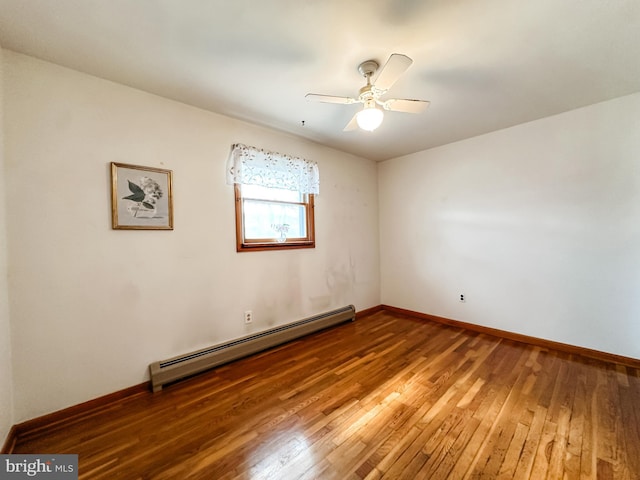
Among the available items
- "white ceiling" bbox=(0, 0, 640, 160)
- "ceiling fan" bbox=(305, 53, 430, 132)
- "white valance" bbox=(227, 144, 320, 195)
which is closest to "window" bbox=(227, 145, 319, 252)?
"white valance" bbox=(227, 144, 320, 195)

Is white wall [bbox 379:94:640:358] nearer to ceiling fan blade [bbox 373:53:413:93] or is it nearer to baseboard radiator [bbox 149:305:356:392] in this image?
baseboard radiator [bbox 149:305:356:392]

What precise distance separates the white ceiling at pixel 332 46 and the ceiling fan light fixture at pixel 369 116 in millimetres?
330

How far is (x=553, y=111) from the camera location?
2.42 m

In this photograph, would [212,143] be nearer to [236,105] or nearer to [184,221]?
[236,105]

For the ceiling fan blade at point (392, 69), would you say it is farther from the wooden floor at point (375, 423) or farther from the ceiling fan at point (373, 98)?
the wooden floor at point (375, 423)

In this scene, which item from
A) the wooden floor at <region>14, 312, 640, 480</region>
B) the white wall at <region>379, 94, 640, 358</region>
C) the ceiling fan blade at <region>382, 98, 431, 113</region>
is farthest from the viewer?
the white wall at <region>379, 94, 640, 358</region>

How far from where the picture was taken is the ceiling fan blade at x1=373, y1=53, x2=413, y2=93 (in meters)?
1.31

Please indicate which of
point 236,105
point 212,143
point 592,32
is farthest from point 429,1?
point 212,143

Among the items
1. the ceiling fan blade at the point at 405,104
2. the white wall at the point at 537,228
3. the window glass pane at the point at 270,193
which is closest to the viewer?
the ceiling fan blade at the point at 405,104

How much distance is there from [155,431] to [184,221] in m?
1.48

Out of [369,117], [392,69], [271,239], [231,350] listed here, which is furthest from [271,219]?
[392,69]

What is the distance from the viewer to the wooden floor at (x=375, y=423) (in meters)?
1.25

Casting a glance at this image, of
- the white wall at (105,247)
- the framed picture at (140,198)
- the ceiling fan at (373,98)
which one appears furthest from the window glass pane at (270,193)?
the ceiling fan at (373,98)

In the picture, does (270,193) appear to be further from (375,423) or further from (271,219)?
(375,423)
